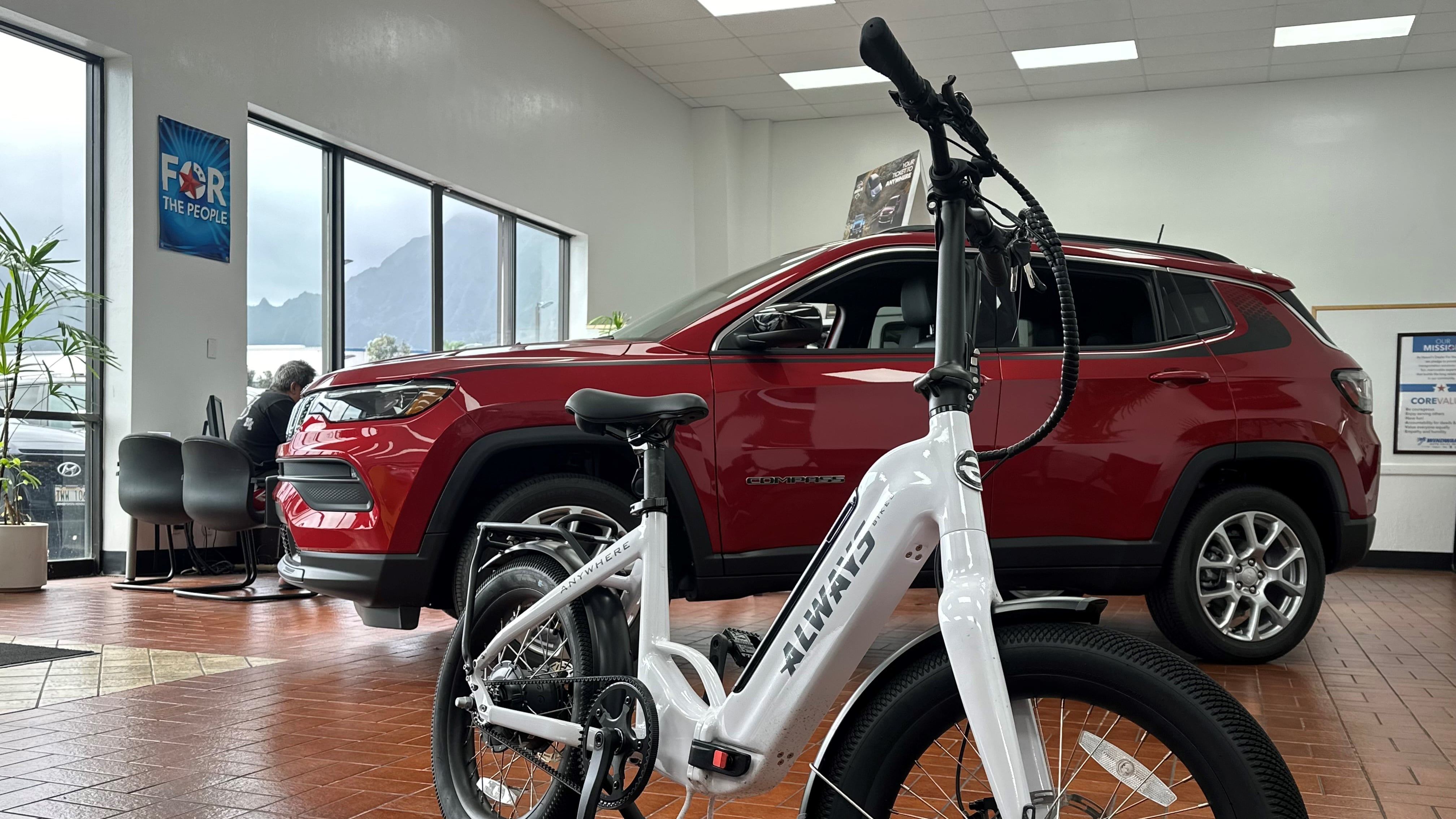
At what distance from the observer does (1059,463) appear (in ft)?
13.4

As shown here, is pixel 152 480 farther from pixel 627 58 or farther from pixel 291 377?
pixel 627 58

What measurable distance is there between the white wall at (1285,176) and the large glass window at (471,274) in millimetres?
4241

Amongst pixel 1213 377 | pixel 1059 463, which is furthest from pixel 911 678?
pixel 1213 377

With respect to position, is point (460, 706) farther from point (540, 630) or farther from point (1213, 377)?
point (1213, 377)

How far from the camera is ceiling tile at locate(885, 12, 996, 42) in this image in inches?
425

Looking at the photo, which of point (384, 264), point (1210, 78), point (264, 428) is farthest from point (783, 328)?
point (1210, 78)

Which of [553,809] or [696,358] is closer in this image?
Answer: [553,809]

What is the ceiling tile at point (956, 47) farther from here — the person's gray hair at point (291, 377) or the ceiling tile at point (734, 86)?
the person's gray hair at point (291, 377)

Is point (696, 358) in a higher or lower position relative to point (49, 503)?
higher

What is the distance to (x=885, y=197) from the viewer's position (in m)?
8.04

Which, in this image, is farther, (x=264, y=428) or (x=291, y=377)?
(x=291, y=377)

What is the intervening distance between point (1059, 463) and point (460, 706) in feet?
8.13

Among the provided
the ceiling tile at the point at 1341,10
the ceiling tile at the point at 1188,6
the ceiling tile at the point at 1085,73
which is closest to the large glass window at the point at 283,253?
the ceiling tile at the point at 1188,6

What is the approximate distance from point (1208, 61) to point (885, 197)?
18.8 feet
